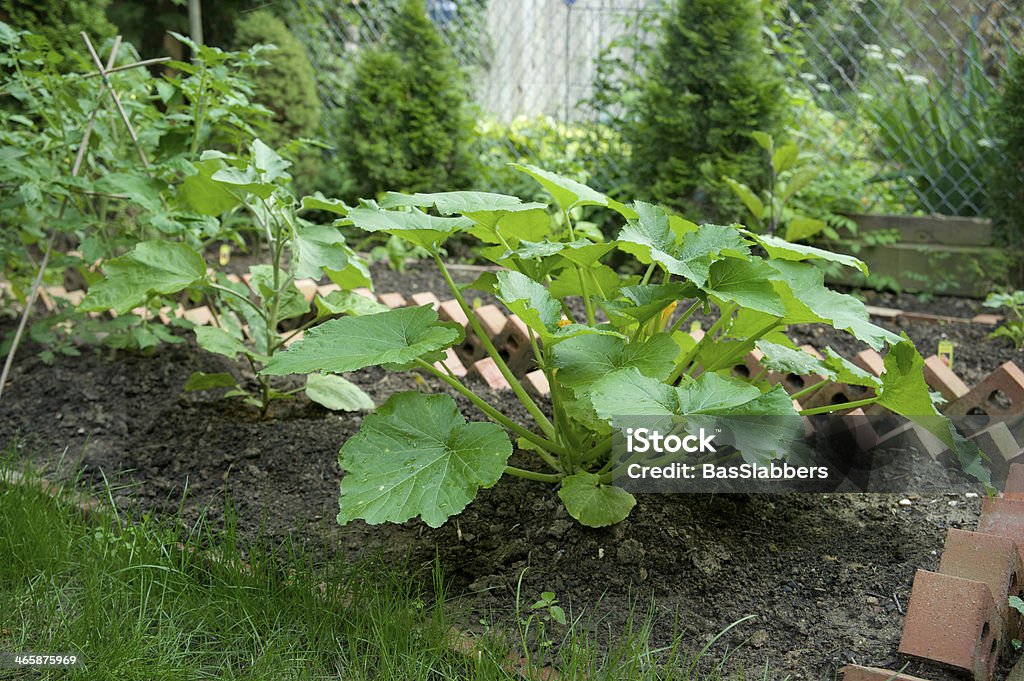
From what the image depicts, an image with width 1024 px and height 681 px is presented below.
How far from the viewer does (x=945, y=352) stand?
2465 millimetres

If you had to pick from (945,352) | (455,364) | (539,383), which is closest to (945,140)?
(945,352)

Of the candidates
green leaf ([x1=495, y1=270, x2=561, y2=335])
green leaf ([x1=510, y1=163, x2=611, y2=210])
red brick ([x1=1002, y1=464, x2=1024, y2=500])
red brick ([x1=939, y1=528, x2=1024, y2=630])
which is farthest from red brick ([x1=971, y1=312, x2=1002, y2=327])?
green leaf ([x1=495, y1=270, x2=561, y2=335])

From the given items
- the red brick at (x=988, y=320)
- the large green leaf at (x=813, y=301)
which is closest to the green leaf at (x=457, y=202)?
the large green leaf at (x=813, y=301)

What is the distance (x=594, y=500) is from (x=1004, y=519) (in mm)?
762

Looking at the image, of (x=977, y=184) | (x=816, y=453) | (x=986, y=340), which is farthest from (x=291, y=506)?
(x=977, y=184)

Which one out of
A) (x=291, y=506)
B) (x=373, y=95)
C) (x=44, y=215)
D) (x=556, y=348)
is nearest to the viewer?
(x=556, y=348)

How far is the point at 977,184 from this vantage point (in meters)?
4.44

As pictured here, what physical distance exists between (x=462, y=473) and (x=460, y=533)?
40 cm

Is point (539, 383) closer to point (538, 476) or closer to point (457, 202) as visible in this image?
point (538, 476)

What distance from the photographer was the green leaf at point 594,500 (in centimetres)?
164

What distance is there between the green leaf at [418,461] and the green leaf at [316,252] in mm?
455

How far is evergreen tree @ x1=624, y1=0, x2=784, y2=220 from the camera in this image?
13.6 feet

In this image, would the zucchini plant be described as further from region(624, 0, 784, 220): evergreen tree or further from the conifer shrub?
the conifer shrub

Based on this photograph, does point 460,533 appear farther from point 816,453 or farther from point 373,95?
point 373,95
